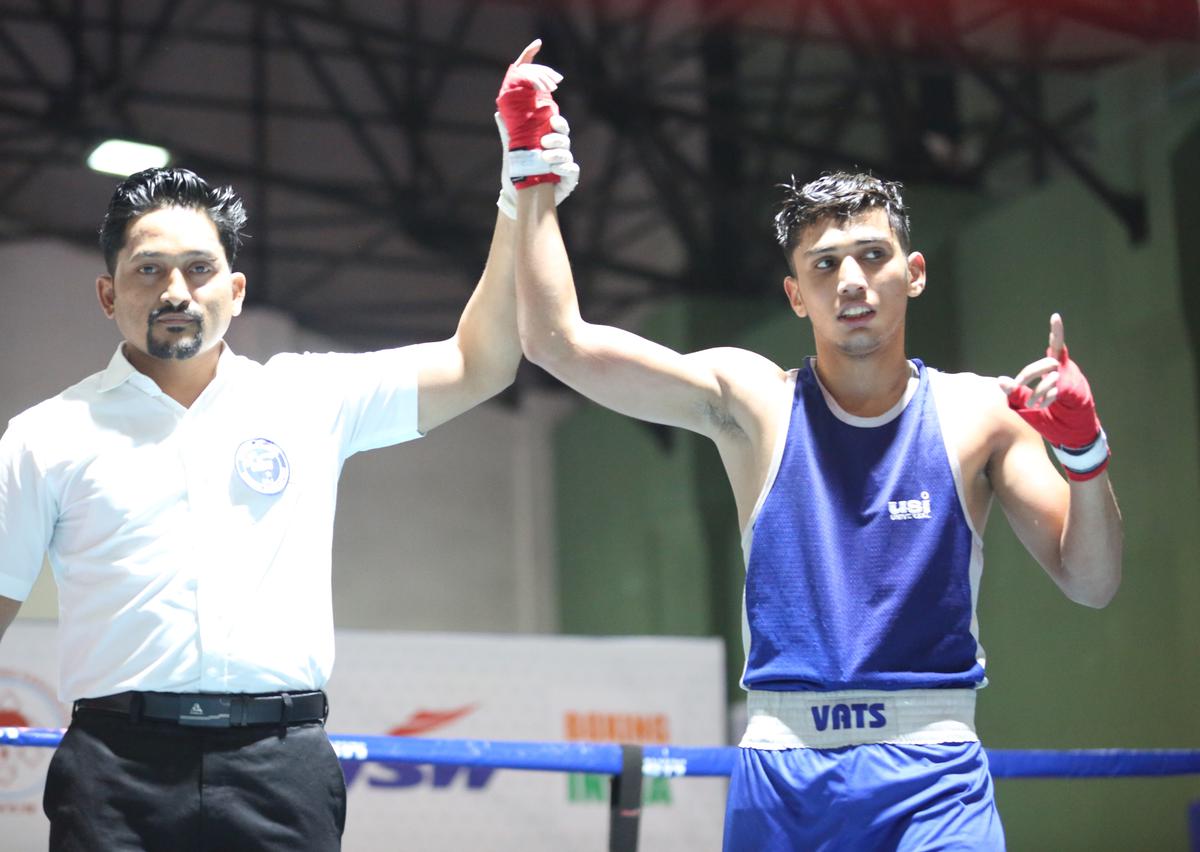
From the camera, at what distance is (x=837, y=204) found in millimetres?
2150

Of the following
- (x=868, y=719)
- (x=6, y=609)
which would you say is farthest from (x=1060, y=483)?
(x=6, y=609)

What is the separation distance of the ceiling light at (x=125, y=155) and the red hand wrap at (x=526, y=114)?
7104mm

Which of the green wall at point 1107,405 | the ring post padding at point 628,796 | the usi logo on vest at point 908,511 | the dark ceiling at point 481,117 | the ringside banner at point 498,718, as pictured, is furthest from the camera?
the dark ceiling at point 481,117

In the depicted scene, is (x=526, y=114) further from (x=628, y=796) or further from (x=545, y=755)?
(x=628, y=796)

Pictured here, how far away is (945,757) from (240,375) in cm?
120

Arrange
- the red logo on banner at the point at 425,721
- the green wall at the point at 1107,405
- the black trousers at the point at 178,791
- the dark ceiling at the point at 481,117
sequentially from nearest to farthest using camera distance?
1. the black trousers at the point at 178,791
2. the red logo on banner at the point at 425,721
3. the green wall at the point at 1107,405
4. the dark ceiling at the point at 481,117

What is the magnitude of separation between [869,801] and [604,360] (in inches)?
28.8

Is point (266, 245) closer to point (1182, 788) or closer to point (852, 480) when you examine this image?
point (1182, 788)

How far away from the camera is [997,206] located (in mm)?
7926

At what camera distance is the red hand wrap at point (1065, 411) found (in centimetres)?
190

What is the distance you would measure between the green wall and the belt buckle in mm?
5274

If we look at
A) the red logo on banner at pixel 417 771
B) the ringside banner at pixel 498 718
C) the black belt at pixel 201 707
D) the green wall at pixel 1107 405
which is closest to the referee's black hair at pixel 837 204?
the black belt at pixel 201 707

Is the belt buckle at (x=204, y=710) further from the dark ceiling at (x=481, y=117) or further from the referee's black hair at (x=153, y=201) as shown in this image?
the dark ceiling at (x=481, y=117)

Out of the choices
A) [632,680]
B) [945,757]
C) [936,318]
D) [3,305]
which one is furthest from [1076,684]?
[3,305]
